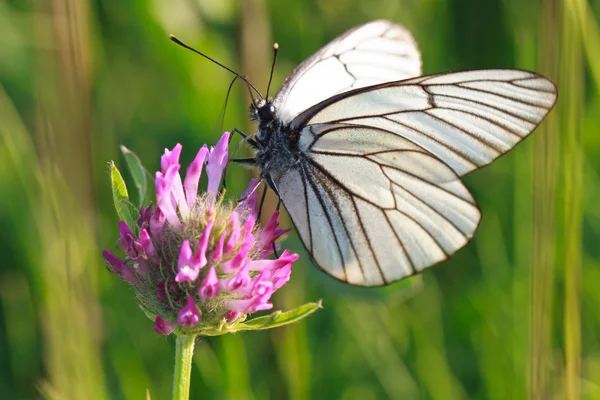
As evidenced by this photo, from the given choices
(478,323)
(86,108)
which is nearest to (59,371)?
(86,108)

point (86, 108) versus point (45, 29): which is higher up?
point (45, 29)

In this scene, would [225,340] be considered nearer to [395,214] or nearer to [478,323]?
[395,214]

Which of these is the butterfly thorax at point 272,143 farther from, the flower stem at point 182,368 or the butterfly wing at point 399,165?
the flower stem at point 182,368

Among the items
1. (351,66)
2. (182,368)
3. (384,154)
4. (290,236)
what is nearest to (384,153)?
(384,154)

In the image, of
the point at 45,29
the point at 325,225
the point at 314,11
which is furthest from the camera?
the point at 314,11

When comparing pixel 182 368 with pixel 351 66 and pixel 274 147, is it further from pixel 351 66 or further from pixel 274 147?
pixel 351 66

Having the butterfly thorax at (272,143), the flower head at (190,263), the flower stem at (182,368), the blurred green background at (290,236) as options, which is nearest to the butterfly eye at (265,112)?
the butterfly thorax at (272,143)

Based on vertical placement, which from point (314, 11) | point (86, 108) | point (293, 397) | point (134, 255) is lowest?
point (293, 397)
